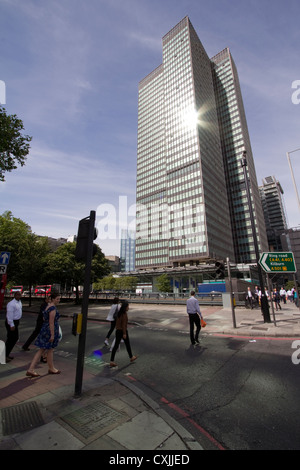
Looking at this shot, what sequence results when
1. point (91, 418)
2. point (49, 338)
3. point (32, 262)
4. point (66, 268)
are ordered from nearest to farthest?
point (91, 418) < point (49, 338) < point (66, 268) < point (32, 262)

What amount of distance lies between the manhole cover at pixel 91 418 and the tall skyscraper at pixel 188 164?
69.3 m

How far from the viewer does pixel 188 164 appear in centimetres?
8319

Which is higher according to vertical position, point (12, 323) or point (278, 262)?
point (278, 262)

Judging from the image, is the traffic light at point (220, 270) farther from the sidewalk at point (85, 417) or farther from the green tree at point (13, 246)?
the green tree at point (13, 246)

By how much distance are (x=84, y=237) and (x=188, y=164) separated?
85.1 m

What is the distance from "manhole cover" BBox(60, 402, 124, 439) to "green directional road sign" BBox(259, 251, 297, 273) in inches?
396

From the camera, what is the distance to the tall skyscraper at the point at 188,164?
77812 millimetres

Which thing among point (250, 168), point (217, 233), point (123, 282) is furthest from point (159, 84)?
point (123, 282)

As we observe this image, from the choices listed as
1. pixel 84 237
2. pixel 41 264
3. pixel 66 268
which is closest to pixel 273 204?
pixel 66 268

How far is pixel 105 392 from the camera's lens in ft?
13.5

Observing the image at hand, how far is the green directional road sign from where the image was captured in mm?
10875

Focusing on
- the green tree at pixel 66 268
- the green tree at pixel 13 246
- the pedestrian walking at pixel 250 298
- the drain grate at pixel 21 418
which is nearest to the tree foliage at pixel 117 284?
the green tree at pixel 13 246

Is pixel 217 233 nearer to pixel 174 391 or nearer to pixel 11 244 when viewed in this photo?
pixel 11 244

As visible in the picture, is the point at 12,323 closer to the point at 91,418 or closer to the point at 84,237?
the point at 84,237
